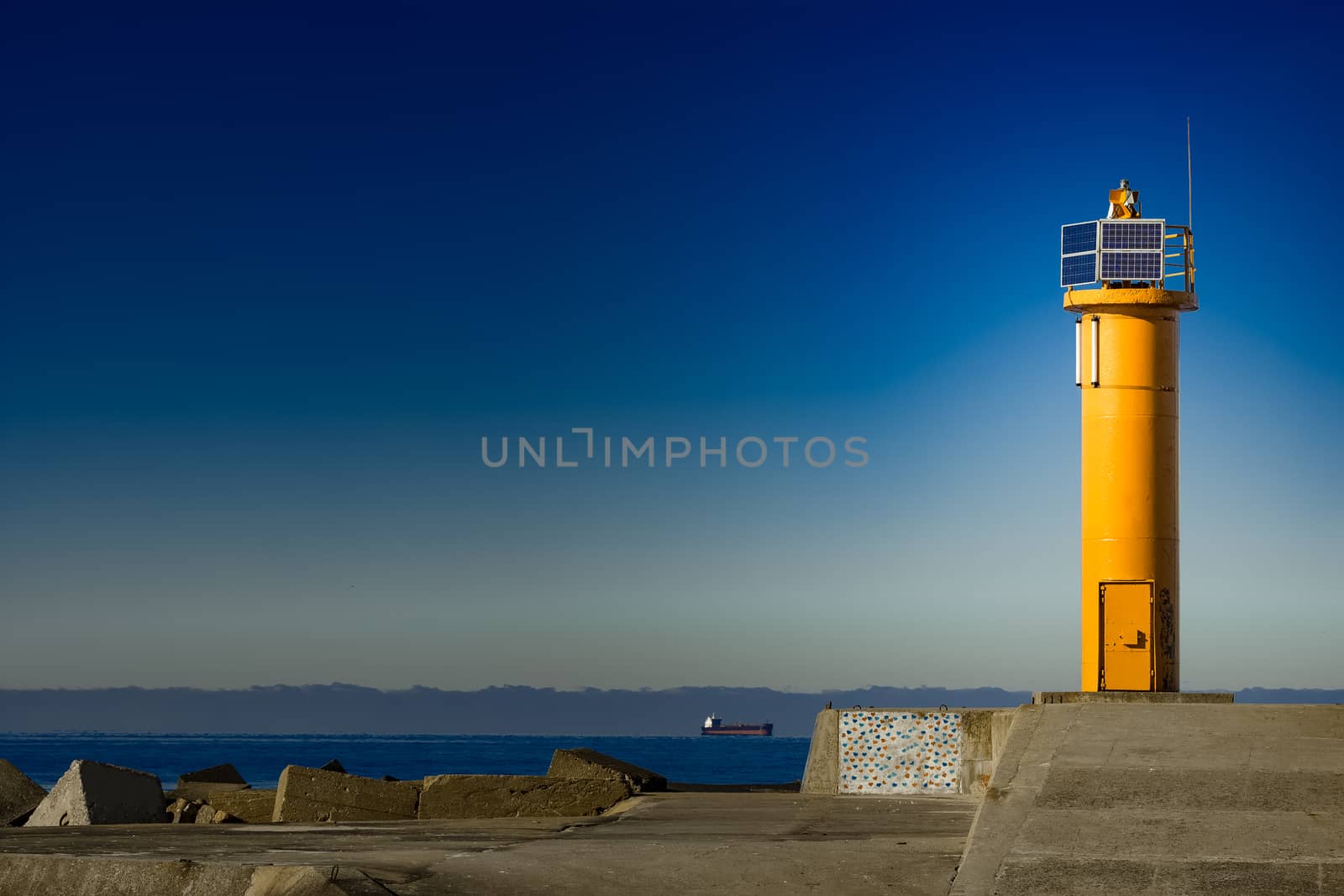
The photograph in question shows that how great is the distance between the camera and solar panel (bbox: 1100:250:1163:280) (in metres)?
17.2

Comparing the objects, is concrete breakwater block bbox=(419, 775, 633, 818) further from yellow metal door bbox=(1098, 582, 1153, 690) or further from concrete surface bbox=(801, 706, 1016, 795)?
yellow metal door bbox=(1098, 582, 1153, 690)

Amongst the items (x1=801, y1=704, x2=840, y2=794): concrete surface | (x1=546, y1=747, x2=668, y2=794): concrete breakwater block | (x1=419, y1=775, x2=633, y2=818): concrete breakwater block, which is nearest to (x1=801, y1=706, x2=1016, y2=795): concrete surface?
(x1=801, y1=704, x2=840, y2=794): concrete surface

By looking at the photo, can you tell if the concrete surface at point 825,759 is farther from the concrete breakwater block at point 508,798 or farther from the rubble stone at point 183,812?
the rubble stone at point 183,812

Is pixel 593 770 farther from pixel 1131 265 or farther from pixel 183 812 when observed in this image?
pixel 1131 265

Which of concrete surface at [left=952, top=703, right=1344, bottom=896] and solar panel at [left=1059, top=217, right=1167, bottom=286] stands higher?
solar panel at [left=1059, top=217, right=1167, bottom=286]

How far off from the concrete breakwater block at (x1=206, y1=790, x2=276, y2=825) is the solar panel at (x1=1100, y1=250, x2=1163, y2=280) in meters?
10.9

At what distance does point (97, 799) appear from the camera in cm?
1380

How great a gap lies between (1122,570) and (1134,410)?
1824mm

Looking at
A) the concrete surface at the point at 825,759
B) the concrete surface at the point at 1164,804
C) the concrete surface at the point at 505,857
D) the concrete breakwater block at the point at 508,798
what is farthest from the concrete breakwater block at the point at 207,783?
the concrete surface at the point at 1164,804

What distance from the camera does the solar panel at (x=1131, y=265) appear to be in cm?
1717

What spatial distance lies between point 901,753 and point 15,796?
9.32 m

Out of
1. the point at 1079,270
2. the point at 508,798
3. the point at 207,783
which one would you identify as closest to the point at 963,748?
the point at 508,798

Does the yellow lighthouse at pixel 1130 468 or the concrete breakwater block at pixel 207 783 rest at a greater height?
the yellow lighthouse at pixel 1130 468

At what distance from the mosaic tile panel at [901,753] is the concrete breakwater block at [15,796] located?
27.9 feet
